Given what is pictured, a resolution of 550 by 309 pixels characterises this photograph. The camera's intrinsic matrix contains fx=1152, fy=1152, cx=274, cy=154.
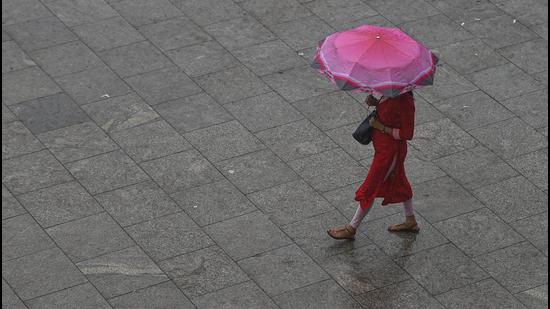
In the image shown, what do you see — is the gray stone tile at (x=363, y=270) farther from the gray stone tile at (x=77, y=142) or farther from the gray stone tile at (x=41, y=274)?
the gray stone tile at (x=77, y=142)

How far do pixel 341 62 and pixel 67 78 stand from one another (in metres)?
4.24

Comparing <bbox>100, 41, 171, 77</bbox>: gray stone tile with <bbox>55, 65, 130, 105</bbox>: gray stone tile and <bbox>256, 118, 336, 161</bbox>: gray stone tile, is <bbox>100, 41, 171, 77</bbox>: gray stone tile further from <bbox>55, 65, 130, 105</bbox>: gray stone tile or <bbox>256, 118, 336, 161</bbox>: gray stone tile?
<bbox>256, 118, 336, 161</bbox>: gray stone tile

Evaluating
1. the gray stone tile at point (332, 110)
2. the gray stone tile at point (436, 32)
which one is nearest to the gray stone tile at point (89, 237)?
the gray stone tile at point (332, 110)

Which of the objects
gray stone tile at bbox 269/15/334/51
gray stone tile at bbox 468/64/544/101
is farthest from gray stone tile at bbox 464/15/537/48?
gray stone tile at bbox 269/15/334/51

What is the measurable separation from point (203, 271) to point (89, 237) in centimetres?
112

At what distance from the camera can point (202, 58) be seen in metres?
12.9

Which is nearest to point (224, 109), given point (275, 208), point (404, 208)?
point (275, 208)

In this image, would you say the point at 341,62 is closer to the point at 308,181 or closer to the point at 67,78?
the point at 308,181

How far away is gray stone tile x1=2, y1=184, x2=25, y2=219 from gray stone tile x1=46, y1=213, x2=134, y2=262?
1.37 ft

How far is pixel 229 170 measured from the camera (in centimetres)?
1102

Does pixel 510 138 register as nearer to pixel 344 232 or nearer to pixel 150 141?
pixel 344 232

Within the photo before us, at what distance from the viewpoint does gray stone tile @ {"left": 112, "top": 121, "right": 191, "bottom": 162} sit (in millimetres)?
11250

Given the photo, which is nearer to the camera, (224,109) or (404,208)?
(404,208)

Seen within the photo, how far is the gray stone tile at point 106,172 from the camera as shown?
10.8 metres
